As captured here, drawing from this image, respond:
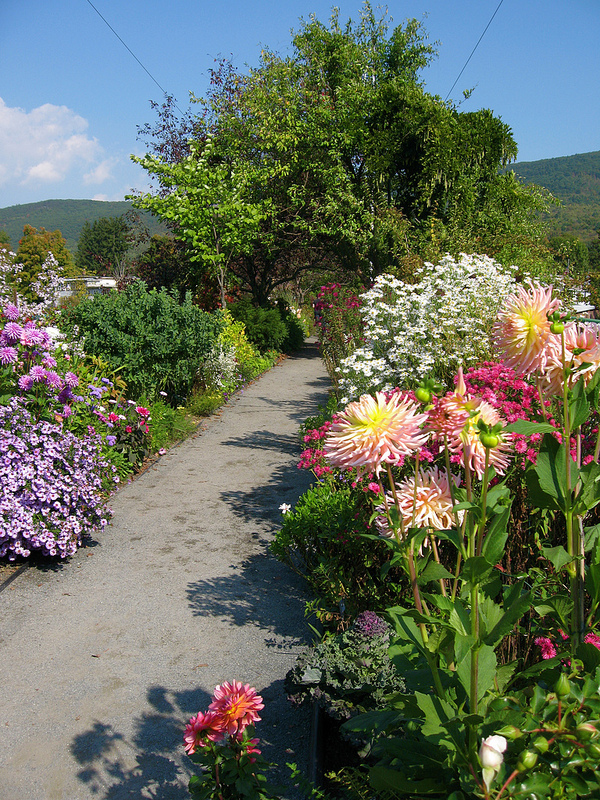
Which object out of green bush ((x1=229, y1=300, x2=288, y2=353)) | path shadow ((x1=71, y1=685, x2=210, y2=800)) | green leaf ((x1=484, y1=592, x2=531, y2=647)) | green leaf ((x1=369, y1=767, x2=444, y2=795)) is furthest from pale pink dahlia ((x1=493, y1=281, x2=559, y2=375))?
green bush ((x1=229, y1=300, x2=288, y2=353))

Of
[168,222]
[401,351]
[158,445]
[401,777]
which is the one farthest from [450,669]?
[168,222]

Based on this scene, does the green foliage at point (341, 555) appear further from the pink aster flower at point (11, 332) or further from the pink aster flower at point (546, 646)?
the pink aster flower at point (11, 332)

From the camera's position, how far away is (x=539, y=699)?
104 centimetres

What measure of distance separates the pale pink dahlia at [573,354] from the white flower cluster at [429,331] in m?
3.23

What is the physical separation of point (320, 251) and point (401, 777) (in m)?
16.1

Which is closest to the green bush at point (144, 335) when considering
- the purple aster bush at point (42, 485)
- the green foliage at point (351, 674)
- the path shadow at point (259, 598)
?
the purple aster bush at point (42, 485)

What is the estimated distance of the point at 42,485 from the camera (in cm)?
396

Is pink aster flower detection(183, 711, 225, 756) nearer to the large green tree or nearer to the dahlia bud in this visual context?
the dahlia bud

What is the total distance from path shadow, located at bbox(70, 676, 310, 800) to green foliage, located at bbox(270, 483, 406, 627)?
1.92 feet

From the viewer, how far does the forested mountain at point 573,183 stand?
89312 mm

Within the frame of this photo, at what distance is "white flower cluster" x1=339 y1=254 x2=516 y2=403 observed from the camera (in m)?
4.87

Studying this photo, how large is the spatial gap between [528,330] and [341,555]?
6.87 ft

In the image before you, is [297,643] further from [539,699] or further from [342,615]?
[539,699]

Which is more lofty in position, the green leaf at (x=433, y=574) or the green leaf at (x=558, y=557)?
the green leaf at (x=558, y=557)
